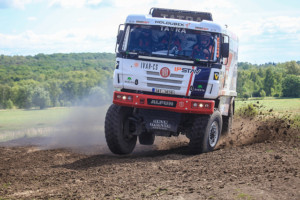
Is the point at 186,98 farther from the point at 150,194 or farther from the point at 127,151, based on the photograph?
the point at 150,194

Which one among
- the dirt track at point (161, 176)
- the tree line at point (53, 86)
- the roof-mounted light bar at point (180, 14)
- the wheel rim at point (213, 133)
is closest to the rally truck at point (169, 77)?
the wheel rim at point (213, 133)

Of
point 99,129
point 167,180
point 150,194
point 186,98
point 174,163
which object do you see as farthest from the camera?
point 99,129

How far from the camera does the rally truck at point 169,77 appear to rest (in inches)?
430

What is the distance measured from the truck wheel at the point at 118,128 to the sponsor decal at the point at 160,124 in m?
0.80

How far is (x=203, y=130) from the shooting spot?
11.1 metres

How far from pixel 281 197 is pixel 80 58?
162 metres

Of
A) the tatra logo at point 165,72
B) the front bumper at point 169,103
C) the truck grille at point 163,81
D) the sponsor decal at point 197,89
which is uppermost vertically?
the tatra logo at point 165,72

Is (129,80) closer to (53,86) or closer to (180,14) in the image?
(180,14)

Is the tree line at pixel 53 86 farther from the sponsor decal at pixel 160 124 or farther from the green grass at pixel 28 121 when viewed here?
the sponsor decal at pixel 160 124

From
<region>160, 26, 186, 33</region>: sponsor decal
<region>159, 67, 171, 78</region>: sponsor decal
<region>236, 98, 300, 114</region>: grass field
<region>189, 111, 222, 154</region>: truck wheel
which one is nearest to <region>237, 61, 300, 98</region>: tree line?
<region>236, 98, 300, 114</region>: grass field

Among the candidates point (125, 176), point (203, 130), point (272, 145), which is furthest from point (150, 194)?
point (272, 145)

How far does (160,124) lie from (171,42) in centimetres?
212

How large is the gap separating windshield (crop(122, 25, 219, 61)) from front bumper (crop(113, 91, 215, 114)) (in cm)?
108

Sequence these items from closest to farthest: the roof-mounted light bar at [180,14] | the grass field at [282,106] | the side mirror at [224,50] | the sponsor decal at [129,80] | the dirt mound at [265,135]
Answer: the side mirror at [224,50], the sponsor decal at [129,80], the roof-mounted light bar at [180,14], the dirt mound at [265,135], the grass field at [282,106]
